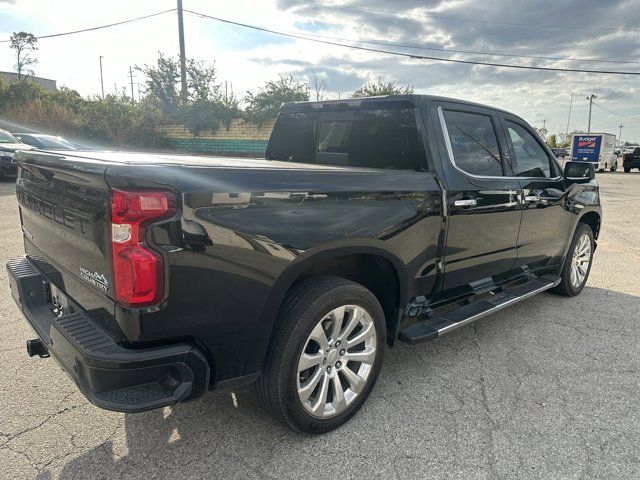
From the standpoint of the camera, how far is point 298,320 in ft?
7.66

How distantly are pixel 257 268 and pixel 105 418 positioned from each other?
55.3 inches

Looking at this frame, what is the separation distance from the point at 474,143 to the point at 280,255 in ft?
6.84

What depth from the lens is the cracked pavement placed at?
2.32 metres

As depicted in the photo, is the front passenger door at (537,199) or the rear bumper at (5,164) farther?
the rear bumper at (5,164)

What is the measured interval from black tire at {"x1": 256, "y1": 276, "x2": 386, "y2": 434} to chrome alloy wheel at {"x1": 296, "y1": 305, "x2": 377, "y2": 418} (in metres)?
0.04

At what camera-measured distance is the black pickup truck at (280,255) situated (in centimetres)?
→ 190

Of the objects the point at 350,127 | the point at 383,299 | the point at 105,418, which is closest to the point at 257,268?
the point at 383,299

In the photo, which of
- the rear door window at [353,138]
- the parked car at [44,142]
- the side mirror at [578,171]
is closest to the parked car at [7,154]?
the parked car at [44,142]

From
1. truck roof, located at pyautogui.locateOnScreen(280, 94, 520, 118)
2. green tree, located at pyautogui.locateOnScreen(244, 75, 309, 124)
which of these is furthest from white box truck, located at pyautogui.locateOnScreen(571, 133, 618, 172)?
truck roof, located at pyautogui.locateOnScreen(280, 94, 520, 118)

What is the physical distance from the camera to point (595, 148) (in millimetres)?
33094

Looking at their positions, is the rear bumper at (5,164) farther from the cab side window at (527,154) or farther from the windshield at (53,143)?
the cab side window at (527,154)

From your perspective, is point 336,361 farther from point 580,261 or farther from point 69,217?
point 580,261

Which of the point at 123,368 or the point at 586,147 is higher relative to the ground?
the point at 586,147

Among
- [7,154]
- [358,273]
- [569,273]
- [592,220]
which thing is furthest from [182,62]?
[358,273]
